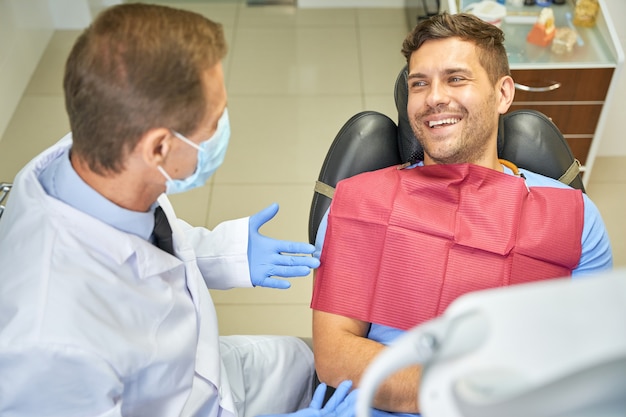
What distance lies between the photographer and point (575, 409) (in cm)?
59

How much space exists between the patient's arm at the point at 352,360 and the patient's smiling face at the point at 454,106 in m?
0.46

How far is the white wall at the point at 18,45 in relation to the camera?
10.9ft

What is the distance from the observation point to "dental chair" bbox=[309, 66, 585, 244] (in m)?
1.73

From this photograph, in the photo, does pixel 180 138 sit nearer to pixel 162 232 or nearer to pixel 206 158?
pixel 206 158

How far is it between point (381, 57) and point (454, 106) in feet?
7.01

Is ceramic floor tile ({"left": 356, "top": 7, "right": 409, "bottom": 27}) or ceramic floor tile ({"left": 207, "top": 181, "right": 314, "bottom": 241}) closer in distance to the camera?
ceramic floor tile ({"left": 207, "top": 181, "right": 314, "bottom": 241})

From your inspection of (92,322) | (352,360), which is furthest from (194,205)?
(92,322)

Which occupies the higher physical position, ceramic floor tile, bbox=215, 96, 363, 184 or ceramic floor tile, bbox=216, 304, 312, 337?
ceramic floor tile, bbox=215, 96, 363, 184

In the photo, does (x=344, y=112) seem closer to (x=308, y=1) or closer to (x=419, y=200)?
→ (x=308, y=1)

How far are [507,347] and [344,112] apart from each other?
112 inches

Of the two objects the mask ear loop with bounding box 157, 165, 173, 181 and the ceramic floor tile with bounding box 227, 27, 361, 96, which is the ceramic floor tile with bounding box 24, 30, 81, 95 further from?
the mask ear loop with bounding box 157, 165, 173, 181

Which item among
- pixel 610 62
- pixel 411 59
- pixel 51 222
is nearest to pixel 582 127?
pixel 610 62

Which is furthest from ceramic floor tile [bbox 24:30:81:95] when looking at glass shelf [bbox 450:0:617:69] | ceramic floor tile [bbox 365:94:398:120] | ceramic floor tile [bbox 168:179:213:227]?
glass shelf [bbox 450:0:617:69]

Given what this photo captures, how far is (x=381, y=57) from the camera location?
147 inches
